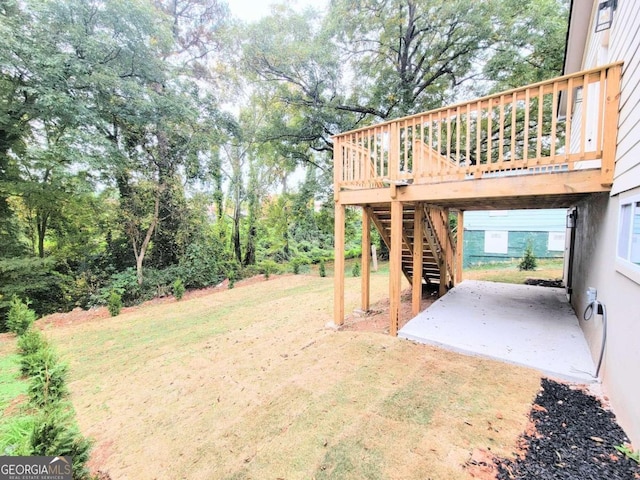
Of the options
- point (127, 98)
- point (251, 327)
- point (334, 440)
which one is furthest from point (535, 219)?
point (127, 98)

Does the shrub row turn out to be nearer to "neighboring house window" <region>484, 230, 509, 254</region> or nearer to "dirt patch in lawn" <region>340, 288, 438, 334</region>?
"dirt patch in lawn" <region>340, 288, 438, 334</region>

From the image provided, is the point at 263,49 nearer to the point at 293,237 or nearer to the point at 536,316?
the point at 293,237

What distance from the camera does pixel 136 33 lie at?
7.70 metres

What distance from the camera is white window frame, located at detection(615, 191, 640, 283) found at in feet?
6.69

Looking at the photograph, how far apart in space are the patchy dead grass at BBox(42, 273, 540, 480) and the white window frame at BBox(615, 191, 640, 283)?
4.45ft

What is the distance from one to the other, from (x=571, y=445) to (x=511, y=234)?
38.3 feet

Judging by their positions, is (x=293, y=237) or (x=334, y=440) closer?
(x=334, y=440)

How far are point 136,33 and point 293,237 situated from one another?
949 centimetres

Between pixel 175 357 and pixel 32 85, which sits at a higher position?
pixel 32 85

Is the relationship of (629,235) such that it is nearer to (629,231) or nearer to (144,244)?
(629,231)

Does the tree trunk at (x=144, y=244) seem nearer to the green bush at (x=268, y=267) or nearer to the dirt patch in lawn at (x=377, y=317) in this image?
the green bush at (x=268, y=267)

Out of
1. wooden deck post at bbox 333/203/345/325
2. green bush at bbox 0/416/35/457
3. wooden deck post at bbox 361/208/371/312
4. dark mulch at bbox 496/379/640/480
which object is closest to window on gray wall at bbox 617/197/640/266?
dark mulch at bbox 496/379/640/480

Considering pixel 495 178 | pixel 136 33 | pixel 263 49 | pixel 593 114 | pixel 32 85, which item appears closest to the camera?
Answer: pixel 495 178

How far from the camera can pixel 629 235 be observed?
2.22 m
